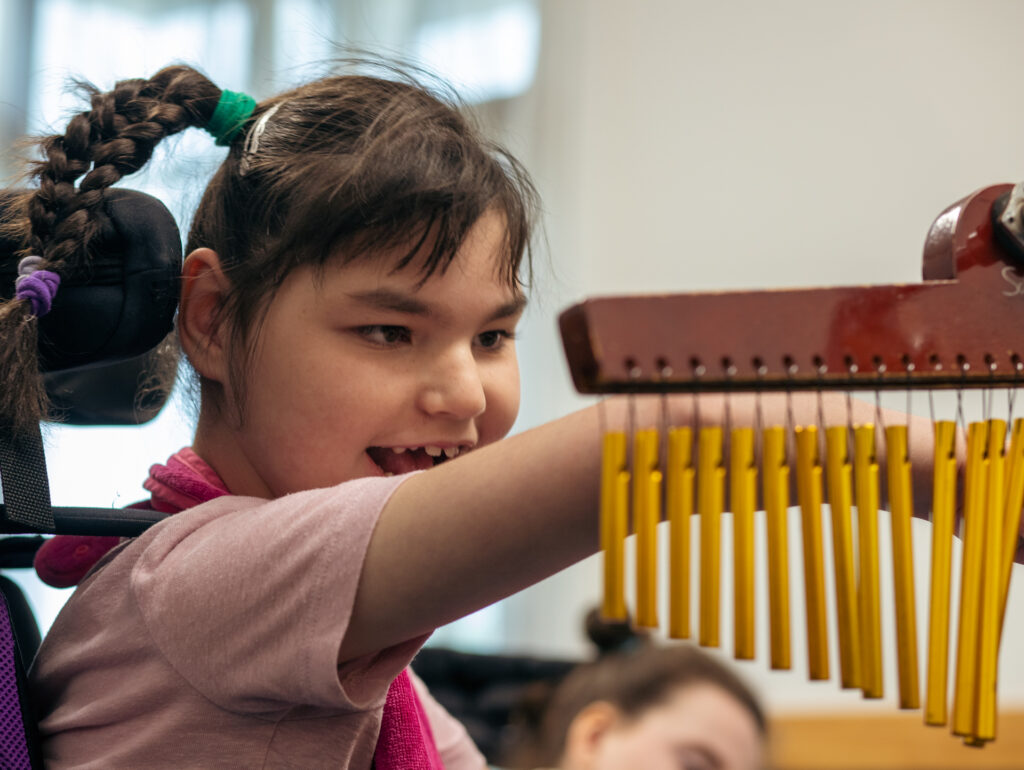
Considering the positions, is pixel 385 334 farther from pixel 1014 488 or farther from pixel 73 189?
pixel 1014 488

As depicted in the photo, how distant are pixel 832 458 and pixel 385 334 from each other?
1.27 feet

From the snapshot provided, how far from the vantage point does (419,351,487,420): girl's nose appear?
85cm

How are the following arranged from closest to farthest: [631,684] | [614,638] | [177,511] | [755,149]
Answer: [177,511] → [631,684] → [614,638] → [755,149]

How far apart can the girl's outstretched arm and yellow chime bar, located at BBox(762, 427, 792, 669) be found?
42 mm

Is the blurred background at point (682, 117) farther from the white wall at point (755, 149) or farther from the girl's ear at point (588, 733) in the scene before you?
the girl's ear at point (588, 733)

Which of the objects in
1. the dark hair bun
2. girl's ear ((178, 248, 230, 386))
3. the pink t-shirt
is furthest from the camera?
the dark hair bun

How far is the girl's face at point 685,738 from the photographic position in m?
1.68

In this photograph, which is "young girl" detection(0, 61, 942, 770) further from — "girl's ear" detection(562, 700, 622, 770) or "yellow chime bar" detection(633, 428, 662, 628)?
"girl's ear" detection(562, 700, 622, 770)

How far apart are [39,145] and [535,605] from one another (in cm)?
229

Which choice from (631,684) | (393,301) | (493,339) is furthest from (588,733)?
(393,301)

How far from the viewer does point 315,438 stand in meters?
0.86

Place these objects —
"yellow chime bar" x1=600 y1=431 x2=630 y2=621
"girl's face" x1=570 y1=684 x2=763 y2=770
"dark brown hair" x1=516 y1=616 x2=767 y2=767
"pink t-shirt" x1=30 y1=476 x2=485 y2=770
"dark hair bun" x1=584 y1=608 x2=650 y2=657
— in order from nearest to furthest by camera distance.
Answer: "yellow chime bar" x1=600 y1=431 x2=630 y2=621
"pink t-shirt" x1=30 y1=476 x2=485 y2=770
"girl's face" x1=570 y1=684 x2=763 y2=770
"dark brown hair" x1=516 y1=616 x2=767 y2=767
"dark hair bun" x1=584 y1=608 x2=650 y2=657

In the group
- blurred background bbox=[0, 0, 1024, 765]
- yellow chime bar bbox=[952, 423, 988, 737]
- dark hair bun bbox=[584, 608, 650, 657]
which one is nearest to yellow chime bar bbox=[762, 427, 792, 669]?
yellow chime bar bbox=[952, 423, 988, 737]

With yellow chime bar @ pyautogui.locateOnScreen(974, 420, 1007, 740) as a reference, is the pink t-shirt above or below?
below
